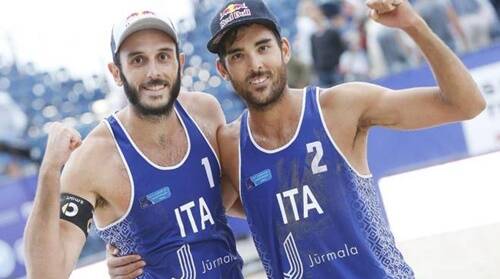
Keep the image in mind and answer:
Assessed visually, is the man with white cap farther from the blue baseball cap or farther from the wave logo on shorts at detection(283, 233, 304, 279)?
the wave logo on shorts at detection(283, 233, 304, 279)

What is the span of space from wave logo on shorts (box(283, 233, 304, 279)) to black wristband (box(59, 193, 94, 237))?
800 mm

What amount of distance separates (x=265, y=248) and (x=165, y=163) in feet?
1.83

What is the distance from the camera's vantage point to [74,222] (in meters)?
3.23

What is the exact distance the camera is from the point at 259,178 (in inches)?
128

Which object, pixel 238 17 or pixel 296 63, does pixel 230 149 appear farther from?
pixel 296 63

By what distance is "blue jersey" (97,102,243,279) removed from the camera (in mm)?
3359

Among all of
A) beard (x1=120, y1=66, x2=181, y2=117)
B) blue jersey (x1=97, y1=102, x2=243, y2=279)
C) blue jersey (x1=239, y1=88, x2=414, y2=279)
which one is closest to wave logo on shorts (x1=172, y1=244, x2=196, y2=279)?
blue jersey (x1=97, y1=102, x2=243, y2=279)

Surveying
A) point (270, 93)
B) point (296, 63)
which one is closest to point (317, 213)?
point (270, 93)

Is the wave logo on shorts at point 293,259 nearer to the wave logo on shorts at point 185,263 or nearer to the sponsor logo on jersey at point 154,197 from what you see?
the wave logo on shorts at point 185,263

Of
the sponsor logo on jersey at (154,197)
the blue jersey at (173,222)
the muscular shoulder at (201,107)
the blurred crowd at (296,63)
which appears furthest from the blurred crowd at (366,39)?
the sponsor logo on jersey at (154,197)

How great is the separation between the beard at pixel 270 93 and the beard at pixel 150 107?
253 mm

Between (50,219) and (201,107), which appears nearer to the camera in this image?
(50,219)

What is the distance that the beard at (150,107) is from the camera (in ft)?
11.1

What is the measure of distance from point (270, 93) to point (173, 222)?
667 millimetres
